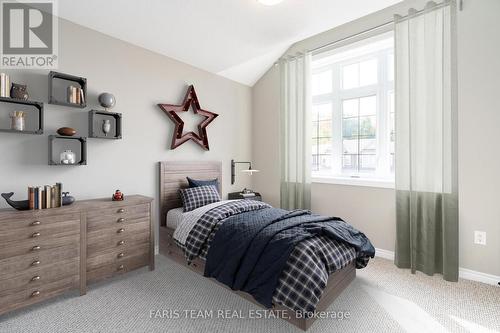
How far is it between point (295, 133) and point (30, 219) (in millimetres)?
3179

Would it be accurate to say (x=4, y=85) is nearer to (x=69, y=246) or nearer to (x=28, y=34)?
(x=28, y=34)

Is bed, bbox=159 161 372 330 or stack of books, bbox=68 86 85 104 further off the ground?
stack of books, bbox=68 86 85 104

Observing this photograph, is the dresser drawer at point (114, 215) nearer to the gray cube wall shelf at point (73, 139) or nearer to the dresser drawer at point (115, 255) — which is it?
the dresser drawer at point (115, 255)

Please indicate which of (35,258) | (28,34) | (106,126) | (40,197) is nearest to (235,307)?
(35,258)

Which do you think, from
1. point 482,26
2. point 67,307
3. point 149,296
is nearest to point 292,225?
point 149,296

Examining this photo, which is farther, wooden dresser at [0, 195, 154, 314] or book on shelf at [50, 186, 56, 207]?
book on shelf at [50, 186, 56, 207]

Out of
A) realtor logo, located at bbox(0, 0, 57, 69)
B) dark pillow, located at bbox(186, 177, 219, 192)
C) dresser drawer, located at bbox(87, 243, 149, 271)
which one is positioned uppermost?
realtor logo, located at bbox(0, 0, 57, 69)

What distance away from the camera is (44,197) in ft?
6.93

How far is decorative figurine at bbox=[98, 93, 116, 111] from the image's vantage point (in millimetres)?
2672

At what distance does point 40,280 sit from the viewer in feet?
6.51

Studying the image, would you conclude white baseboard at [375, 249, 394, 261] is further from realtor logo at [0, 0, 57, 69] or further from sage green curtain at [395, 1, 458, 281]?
realtor logo at [0, 0, 57, 69]

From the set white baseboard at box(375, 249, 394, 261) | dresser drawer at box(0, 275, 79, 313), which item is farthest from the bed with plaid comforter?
dresser drawer at box(0, 275, 79, 313)

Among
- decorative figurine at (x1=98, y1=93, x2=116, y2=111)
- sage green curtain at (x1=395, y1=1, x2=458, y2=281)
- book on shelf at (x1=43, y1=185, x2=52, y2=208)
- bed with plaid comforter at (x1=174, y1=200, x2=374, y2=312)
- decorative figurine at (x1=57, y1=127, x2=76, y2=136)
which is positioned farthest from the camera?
decorative figurine at (x1=98, y1=93, x2=116, y2=111)

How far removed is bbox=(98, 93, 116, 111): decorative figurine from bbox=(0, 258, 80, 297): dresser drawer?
1.56 m
